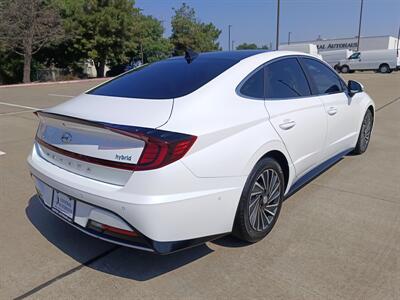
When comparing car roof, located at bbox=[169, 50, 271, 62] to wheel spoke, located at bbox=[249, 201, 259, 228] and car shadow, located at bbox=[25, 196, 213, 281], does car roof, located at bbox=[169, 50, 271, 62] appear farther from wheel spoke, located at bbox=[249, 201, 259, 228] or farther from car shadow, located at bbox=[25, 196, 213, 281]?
car shadow, located at bbox=[25, 196, 213, 281]

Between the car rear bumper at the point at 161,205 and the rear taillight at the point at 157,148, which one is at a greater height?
the rear taillight at the point at 157,148

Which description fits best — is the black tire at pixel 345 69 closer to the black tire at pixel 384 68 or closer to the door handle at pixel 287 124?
the black tire at pixel 384 68

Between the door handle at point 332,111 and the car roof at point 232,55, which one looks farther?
the door handle at point 332,111

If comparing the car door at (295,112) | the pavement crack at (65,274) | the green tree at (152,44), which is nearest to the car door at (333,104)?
the car door at (295,112)

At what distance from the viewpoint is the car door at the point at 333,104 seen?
12.3 feet

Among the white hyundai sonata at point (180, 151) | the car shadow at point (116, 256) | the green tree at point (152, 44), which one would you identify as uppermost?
the green tree at point (152, 44)

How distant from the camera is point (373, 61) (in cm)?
3325

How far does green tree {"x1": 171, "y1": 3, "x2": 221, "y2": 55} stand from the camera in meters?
41.2

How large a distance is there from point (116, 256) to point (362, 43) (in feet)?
216

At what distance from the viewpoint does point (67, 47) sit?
2856cm

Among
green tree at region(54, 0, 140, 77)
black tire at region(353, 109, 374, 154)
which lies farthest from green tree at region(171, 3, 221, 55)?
black tire at region(353, 109, 374, 154)

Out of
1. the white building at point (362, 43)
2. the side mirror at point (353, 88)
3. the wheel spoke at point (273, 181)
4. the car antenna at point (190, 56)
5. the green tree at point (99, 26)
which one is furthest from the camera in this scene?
the white building at point (362, 43)

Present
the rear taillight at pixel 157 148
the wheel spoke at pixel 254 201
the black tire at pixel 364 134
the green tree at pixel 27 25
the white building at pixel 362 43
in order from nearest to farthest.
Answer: the rear taillight at pixel 157 148 < the wheel spoke at pixel 254 201 < the black tire at pixel 364 134 < the green tree at pixel 27 25 < the white building at pixel 362 43

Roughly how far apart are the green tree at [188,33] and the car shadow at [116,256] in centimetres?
3902
